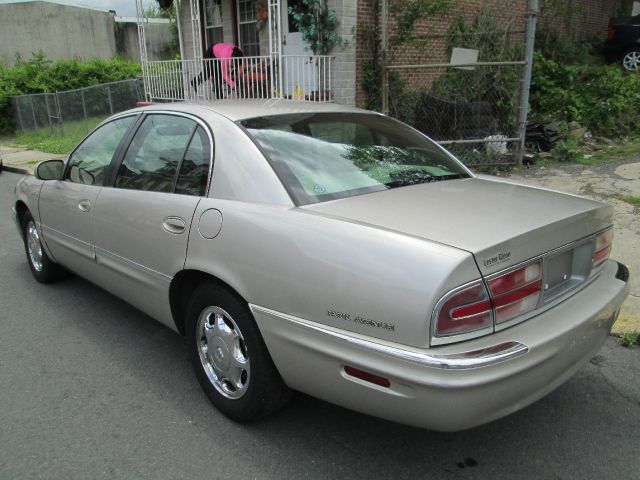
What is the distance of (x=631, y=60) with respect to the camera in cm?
1365

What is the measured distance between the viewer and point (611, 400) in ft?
10.00

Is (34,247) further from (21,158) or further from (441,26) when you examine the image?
(21,158)

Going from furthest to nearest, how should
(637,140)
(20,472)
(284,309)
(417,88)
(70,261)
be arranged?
(417,88) → (637,140) → (70,261) → (20,472) → (284,309)

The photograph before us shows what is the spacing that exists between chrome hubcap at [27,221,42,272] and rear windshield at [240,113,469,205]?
2930 mm

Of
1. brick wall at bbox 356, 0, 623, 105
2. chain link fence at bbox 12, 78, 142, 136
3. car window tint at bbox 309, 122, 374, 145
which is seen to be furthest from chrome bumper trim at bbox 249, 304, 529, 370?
chain link fence at bbox 12, 78, 142, 136

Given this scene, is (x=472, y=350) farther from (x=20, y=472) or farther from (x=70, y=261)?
(x=70, y=261)

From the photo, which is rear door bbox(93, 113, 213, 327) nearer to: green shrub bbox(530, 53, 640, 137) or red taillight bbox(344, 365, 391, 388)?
red taillight bbox(344, 365, 391, 388)

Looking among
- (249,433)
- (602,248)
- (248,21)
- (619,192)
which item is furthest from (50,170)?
(248,21)

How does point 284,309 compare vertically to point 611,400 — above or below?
above

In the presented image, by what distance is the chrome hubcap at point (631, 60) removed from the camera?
13.6 metres

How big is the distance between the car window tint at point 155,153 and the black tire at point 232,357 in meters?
0.79

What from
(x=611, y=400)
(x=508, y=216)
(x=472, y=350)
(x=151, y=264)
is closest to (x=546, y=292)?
(x=508, y=216)

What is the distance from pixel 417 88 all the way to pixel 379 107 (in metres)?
1.28

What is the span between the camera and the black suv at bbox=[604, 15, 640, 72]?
44.4 ft
